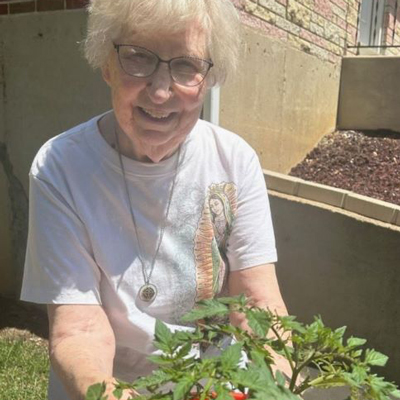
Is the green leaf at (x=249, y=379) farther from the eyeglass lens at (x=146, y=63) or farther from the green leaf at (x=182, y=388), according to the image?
the eyeglass lens at (x=146, y=63)

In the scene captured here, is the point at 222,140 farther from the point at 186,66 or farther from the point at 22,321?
the point at 22,321

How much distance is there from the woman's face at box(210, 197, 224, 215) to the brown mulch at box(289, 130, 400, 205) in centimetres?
314

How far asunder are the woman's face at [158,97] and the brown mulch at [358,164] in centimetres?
332

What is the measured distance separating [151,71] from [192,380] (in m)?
0.89

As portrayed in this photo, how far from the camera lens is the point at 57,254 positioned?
4.86 ft

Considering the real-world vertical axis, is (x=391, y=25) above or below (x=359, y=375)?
above

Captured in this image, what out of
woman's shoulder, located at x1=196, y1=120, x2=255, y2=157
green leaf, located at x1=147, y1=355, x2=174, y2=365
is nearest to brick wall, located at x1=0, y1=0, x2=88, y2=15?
woman's shoulder, located at x1=196, y1=120, x2=255, y2=157

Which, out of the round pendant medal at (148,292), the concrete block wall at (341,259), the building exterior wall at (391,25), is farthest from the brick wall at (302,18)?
the building exterior wall at (391,25)

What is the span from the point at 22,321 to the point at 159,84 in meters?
3.16

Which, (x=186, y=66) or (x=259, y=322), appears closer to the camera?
(x=259, y=322)

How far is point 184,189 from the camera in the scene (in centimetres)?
170

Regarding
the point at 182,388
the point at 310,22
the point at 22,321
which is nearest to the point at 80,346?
the point at 182,388

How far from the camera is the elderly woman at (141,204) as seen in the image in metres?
1.47

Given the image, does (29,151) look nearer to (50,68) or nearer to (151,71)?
(50,68)
